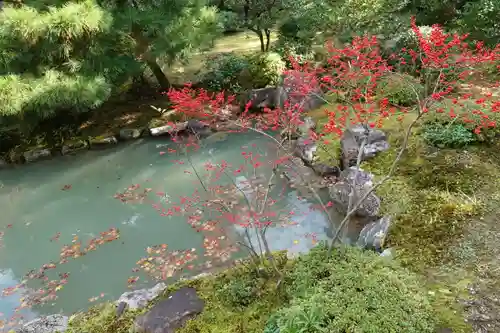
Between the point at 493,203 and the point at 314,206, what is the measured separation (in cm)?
302

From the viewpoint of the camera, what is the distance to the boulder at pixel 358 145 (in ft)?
25.9

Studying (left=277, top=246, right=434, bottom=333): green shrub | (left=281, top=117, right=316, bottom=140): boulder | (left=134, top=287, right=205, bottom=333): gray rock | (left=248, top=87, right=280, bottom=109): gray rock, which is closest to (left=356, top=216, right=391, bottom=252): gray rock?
(left=277, top=246, right=434, bottom=333): green shrub

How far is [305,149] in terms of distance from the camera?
8961mm

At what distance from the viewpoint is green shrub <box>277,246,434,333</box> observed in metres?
3.97

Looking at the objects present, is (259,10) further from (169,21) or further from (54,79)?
(54,79)

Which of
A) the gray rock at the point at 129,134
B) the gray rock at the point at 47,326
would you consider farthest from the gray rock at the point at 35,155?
the gray rock at the point at 47,326

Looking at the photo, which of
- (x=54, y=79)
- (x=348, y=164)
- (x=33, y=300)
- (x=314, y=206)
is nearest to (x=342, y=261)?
(x=314, y=206)

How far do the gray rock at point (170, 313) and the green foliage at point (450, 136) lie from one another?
5.43 meters

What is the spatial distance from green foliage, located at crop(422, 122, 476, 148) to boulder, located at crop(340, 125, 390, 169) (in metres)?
0.85

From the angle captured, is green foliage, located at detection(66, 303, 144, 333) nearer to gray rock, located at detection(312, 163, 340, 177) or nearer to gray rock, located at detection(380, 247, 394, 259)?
gray rock, located at detection(380, 247, 394, 259)

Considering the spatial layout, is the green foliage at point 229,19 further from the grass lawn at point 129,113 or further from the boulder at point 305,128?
the boulder at point 305,128

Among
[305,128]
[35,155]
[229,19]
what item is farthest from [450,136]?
[35,155]

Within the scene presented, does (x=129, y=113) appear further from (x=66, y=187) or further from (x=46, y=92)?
(x=66, y=187)

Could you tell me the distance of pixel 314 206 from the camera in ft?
25.1
